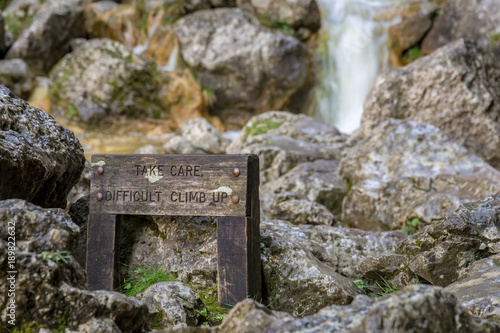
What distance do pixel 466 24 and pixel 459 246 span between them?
1221 centimetres

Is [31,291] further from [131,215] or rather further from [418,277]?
[418,277]

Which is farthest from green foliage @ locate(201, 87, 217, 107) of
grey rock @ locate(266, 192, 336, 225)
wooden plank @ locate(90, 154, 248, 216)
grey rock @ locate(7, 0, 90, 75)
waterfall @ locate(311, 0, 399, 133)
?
wooden plank @ locate(90, 154, 248, 216)

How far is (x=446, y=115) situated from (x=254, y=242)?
20.2ft

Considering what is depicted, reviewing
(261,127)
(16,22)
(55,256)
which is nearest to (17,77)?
(16,22)

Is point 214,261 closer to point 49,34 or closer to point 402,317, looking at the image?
point 402,317

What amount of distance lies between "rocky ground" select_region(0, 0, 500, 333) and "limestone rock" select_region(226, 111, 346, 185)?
42 millimetres

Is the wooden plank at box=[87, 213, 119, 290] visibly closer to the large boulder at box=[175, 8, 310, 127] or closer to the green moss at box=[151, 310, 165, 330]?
the green moss at box=[151, 310, 165, 330]

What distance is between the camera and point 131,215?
13.0 ft

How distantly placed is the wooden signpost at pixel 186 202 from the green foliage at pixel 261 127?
6.07m

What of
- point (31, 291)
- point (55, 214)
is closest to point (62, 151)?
point (55, 214)

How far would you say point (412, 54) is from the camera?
550 inches

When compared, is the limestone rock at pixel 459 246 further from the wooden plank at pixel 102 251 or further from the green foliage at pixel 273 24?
the green foliage at pixel 273 24

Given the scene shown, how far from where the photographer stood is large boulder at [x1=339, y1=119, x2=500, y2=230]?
5.46m

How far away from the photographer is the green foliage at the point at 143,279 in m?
3.60
